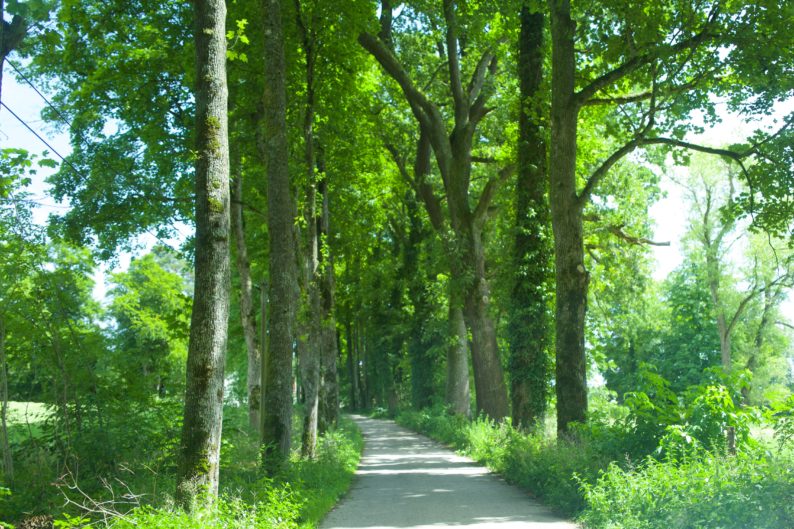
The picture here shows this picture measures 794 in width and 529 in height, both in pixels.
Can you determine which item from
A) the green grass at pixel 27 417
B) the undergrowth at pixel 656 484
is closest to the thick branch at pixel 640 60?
the undergrowth at pixel 656 484

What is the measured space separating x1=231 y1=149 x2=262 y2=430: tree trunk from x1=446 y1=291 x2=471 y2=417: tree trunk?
8687 millimetres

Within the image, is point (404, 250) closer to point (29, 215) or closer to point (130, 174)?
point (130, 174)

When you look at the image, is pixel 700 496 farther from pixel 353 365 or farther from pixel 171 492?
pixel 353 365

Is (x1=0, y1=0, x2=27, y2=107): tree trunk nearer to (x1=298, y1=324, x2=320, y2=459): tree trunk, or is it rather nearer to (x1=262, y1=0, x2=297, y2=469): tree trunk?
(x1=262, y1=0, x2=297, y2=469): tree trunk

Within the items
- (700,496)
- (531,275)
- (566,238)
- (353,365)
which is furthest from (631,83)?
(353,365)

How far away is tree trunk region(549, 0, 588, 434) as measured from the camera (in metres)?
15.7

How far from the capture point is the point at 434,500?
13.2 metres

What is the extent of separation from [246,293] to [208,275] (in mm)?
14423

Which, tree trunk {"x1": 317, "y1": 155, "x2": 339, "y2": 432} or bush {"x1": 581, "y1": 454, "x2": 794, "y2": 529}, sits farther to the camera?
tree trunk {"x1": 317, "y1": 155, "x2": 339, "y2": 432}

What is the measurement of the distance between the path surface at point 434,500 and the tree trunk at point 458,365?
7.67 metres

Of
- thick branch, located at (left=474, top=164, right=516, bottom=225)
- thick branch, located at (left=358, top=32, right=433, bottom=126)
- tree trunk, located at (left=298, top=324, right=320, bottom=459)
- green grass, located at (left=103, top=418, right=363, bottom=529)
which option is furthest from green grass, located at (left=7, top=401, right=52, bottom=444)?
thick branch, located at (left=474, top=164, right=516, bottom=225)

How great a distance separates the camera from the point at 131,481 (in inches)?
485

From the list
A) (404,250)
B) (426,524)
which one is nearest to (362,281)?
(404,250)

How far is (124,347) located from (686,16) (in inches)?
532
